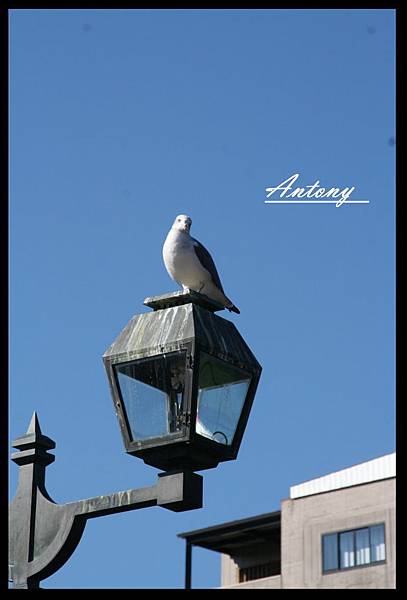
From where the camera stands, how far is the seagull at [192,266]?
9750 millimetres

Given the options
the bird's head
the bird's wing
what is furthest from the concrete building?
the bird's wing

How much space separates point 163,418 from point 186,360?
323 millimetres

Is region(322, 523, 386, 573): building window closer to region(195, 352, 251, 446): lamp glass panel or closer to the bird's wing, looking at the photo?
the bird's wing

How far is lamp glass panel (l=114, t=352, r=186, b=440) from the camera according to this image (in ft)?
24.4

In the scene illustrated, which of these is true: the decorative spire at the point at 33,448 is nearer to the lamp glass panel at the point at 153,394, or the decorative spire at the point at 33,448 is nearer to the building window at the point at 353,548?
the lamp glass panel at the point at 153,394

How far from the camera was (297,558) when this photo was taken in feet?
165

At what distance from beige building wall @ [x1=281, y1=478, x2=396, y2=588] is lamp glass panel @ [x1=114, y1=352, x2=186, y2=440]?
40815 mm

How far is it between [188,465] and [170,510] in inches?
9.0

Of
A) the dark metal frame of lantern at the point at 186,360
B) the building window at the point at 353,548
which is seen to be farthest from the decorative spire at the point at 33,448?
the building window at the point at 353,548

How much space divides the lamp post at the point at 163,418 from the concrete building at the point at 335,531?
40.3 metres

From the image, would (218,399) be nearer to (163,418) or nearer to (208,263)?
(163,418)

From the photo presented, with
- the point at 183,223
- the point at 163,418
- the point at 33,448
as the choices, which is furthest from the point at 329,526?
the point at 163,418

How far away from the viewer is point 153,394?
24.8ft
